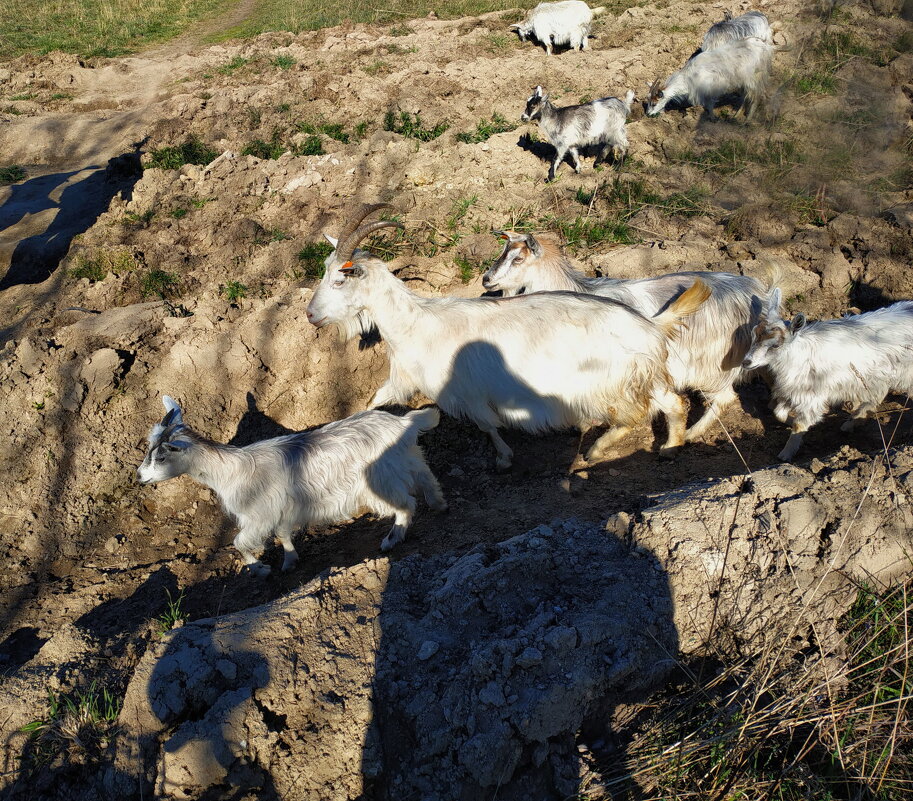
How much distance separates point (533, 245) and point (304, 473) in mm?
2851

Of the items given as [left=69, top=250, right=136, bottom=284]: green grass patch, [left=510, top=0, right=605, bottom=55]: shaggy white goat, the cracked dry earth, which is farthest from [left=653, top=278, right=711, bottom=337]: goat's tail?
[left=510, top=0, right=605, bottom=55]: shaggy white goat

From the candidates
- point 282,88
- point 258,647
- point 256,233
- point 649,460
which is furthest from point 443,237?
point 282,88

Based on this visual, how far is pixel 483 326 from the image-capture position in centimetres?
473

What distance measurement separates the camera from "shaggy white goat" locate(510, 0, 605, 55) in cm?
1285

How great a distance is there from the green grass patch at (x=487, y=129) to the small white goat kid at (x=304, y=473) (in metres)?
5.91

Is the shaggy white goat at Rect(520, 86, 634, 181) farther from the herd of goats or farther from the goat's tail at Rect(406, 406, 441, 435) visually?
the goat's tail at Rect(406, 406, 441, 435)

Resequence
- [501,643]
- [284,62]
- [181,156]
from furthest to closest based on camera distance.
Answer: [284,62]
[181,156]
[501,643]

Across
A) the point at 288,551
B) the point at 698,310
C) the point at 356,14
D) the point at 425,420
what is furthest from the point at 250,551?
the point at 356,14

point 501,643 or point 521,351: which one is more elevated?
point 521,351

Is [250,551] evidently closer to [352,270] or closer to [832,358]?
[352,270]

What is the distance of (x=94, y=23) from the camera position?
60.8 feet

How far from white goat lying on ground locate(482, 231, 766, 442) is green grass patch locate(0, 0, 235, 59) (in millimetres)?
16799

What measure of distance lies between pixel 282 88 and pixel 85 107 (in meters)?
5.93

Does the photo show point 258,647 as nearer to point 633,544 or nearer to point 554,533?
point 554,533
